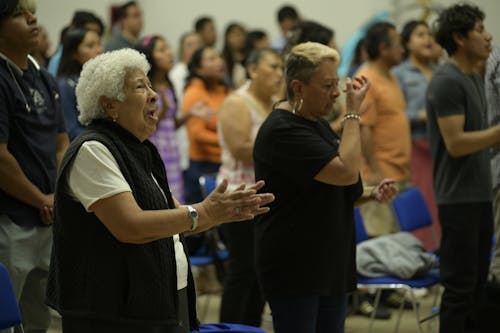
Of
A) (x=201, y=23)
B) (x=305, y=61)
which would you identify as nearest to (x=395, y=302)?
(x=305, y=61)

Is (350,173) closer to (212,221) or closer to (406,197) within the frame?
(212,221)

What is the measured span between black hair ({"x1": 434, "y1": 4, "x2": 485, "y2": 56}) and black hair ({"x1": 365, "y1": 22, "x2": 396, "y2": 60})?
4.55ft

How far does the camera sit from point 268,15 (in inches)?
372

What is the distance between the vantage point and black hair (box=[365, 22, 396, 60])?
5.60 m

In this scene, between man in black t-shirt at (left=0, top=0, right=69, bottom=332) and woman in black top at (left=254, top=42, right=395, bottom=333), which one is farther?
man in black t-shirt at (left=0, top=0, right=69, bottom=332)

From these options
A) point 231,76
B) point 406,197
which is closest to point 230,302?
point 406,197

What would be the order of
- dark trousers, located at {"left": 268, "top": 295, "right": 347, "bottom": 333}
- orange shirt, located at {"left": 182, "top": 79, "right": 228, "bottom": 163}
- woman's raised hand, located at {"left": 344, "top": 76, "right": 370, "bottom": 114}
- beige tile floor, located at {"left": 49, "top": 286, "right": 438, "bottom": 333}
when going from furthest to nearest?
orange shirt, located at {"left": 182, "top": 79, "right": 228, "bottom": 163}, beige tile floor, located at {"left": 49, "top": 286, "right": 438, "bottom": 333}, woman's raised hand, located at {"left": 344, "top": 76, "right": 370, "bottom": 114}, dark trousers, located at {"left": 268, "top": 295, "right": 347, "bottom": 333}

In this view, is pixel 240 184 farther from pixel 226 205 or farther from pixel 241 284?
pixel 226 205

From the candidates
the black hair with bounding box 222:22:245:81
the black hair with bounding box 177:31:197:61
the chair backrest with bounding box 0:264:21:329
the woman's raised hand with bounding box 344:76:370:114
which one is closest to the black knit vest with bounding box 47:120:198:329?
the chair backrest with bounding box 0:264:21:329

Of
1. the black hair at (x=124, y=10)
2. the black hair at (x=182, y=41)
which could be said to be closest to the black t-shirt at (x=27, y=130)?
the black hair at (x=124, y=10)

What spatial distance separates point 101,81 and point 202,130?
3354 mm

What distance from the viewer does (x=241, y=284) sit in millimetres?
4516

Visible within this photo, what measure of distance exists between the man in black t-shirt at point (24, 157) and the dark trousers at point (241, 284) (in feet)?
3.73

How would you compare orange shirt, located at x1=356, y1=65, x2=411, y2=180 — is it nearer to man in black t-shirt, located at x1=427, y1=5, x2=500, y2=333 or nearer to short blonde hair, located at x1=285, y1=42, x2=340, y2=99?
man in black t-shirt, located at x1=427, y1=5, x2=500, y2=333
